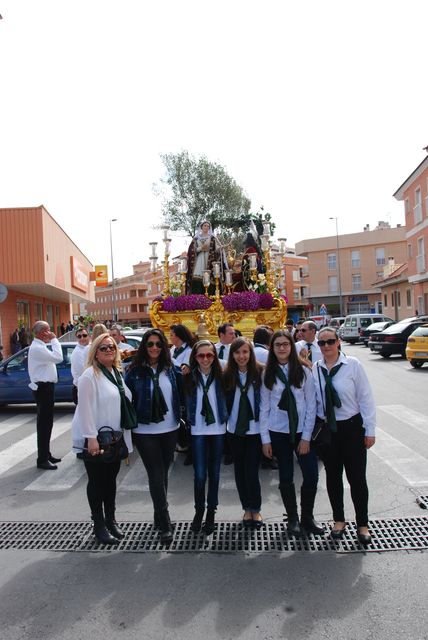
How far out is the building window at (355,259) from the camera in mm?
60844

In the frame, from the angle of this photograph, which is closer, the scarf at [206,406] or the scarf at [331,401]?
the scarf at [331,401]

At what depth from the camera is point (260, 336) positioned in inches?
276

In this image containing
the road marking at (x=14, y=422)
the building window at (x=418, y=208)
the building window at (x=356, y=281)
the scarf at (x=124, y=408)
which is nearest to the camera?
the scarf at (x=124, y=408)

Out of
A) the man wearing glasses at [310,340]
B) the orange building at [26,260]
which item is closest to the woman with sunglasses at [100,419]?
the man wearing glasses at [310,340]

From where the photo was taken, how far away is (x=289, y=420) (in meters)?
4.36

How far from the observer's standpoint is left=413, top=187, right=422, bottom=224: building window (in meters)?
30.9

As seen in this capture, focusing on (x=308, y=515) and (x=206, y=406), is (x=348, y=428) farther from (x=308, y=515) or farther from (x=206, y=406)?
(x=206, y=406)

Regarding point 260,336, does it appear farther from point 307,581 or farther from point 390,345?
point 390,345

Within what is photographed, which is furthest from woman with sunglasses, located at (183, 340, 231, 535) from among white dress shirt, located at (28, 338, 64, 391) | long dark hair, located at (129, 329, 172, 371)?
white dress shirt, located at (28, 338, 64, 391)

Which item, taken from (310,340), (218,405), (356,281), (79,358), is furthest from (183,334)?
(356,281)

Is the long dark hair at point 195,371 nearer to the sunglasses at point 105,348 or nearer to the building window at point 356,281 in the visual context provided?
the sunglasses at point 105,348

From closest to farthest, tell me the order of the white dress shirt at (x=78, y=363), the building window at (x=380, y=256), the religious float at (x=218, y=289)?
the white dress shirt at (x=78, y=363) < the religious float at (x=218, y=289) < the building window at (x=380, y=256)

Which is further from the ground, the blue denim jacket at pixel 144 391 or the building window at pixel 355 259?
the building window at pixel 355 259

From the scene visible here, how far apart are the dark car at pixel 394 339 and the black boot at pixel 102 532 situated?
17.8 m
